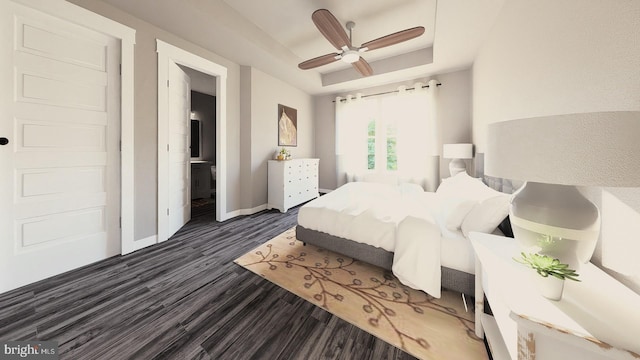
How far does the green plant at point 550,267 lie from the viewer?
2.18ft

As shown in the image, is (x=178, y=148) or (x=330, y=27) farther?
(x=178, y=148)

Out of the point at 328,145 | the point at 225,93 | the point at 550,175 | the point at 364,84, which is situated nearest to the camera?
the point at 550,175

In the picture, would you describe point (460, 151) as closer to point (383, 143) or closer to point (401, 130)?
point (401, 130)

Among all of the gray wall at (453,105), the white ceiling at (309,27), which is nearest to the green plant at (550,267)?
the white ceiling at (309,27)

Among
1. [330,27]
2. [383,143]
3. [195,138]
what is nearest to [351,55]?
[330,27]

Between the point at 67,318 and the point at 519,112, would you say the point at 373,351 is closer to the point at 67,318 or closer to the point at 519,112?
the point at 67,318

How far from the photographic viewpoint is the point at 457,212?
1.60 metres

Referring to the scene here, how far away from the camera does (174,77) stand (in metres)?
2.74

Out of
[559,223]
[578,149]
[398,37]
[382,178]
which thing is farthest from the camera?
[382,178]

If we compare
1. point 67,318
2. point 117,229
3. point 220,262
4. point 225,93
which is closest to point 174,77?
point 225,93

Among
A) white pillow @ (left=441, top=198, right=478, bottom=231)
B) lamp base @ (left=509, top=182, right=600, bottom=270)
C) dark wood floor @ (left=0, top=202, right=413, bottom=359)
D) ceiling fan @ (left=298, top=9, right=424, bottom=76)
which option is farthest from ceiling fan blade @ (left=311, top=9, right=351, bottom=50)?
dark wood floor @ (left=0, top=202, right=413, bottom=359)

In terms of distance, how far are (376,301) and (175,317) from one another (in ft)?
4.70

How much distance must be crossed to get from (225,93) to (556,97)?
375 centimetres

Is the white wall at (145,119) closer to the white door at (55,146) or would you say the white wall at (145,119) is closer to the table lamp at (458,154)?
the white door at (55,146)
